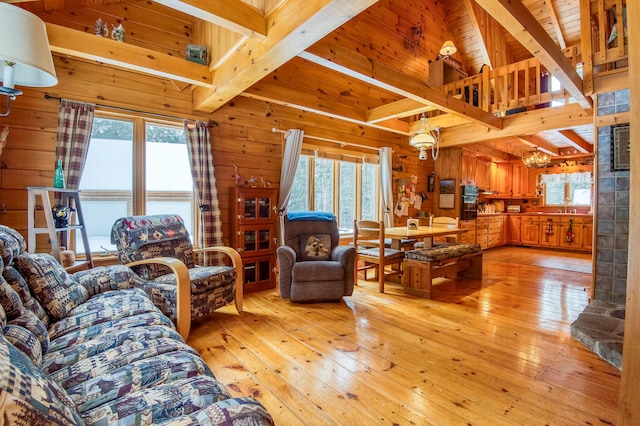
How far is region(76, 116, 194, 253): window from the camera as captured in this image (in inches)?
128

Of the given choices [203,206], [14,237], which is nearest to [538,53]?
[203,206]

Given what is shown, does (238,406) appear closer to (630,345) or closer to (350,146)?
(630,345)

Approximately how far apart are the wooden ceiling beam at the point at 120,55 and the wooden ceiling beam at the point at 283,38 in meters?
0.22

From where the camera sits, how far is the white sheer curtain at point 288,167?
449cm

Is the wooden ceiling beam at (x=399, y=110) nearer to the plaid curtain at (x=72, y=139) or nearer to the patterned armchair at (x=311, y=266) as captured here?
the patterned armchair at (x=311, y=266)

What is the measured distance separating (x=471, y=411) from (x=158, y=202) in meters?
3.61

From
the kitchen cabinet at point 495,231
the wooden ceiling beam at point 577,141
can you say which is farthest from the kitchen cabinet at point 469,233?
the wooden ceiling beam at point 577,141

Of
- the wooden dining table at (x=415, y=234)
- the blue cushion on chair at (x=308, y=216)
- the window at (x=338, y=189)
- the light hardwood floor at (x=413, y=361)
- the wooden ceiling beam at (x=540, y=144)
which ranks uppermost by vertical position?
the wooden ceiling beam at (x=540, y=144)

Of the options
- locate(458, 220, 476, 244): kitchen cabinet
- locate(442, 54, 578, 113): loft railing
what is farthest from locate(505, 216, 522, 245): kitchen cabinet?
locate(442, 54, 578, 113): loft railing

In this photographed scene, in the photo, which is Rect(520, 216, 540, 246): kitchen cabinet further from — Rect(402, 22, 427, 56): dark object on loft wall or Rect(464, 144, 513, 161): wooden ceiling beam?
Rect(402, 22, 427, 56): dark object on loft wall

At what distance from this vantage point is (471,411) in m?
1.71

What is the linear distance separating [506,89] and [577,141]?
3.94 m

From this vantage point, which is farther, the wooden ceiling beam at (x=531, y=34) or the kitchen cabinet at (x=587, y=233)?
the kitchen cabinet at (x=587, y=233)

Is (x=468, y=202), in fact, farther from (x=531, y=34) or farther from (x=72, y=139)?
(x=72, y=139)
